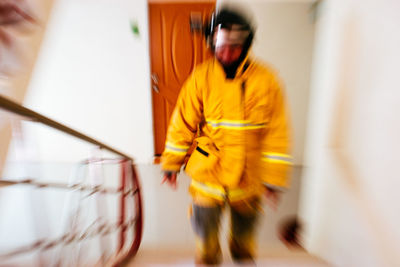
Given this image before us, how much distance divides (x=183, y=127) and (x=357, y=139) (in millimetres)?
770

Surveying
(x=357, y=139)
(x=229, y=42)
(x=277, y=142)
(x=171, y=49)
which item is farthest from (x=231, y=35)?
(x=171, y=49)

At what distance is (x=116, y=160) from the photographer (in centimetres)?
115

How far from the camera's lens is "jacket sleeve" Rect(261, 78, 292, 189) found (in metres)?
0.84

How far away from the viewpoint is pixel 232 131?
32.5 inches

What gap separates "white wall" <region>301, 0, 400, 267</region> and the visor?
20.1 inches

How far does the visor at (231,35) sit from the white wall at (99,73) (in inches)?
44.5

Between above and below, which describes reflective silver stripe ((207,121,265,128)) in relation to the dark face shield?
below

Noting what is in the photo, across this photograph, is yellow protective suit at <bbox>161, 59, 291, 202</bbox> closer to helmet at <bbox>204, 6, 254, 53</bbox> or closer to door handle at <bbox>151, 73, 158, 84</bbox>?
helmet at <bbox>204, 6, 254, 53</bbox>

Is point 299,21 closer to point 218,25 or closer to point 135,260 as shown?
point 218,25

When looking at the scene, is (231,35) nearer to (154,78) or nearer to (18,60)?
(18,60)

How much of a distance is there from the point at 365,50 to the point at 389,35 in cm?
12

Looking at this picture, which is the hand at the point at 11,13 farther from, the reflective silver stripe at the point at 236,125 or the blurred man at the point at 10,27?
the reflective silver stripe at the point at 236,125

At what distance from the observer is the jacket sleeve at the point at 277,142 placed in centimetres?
84

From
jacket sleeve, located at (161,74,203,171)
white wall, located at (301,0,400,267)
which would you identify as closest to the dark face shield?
jacket sleeve, located at (161,74,203,171)
